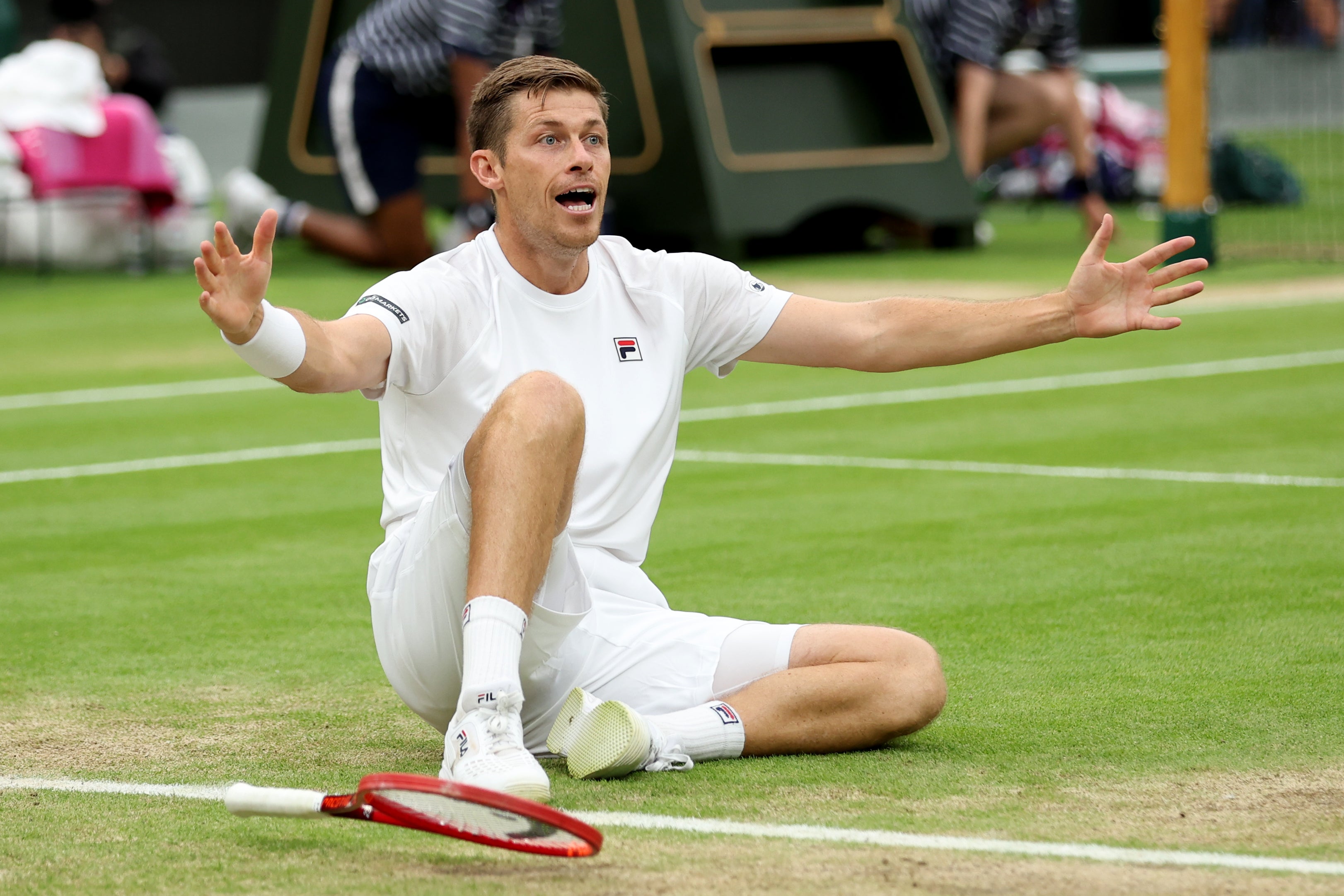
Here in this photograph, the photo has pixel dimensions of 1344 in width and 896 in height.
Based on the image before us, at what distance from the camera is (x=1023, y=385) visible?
10047 mm

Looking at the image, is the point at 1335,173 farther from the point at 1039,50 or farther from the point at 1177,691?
the point at 1177,691

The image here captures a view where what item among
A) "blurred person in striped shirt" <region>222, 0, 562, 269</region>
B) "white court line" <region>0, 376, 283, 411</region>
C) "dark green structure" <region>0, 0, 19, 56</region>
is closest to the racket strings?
"white court line" <region>0, 376, 283, 411</region>

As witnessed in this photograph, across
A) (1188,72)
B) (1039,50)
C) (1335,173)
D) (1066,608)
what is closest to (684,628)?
(1066,608)

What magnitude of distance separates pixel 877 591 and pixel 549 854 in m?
2.58

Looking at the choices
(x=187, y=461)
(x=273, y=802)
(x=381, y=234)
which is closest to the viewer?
(x=273, y=802)

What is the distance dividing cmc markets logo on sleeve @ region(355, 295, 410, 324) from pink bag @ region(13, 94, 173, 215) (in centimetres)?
1222

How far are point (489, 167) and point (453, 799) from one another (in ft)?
4.97

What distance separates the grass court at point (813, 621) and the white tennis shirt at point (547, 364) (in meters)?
0.57

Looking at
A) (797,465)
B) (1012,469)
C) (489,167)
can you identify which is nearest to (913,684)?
(489,167)

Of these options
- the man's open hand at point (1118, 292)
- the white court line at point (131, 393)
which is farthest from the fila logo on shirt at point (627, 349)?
the white court line at point (131, 393)

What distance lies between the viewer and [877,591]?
5.79 meters

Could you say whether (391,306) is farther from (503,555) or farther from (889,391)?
(889,391)

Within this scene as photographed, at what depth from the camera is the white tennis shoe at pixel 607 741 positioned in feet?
12.8

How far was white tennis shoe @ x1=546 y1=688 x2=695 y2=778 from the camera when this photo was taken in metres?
3.90
